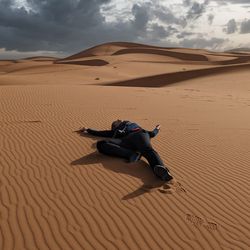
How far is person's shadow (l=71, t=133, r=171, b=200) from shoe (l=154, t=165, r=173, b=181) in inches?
3.6

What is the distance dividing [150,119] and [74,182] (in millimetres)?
5834

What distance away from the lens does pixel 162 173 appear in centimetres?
630

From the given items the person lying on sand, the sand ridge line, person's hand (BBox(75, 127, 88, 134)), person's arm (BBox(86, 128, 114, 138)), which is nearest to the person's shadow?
the person lying on sand

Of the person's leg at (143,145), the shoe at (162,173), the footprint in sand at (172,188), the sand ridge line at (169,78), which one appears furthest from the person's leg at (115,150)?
the sand ridge line at (169,78)

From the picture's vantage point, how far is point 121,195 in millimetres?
5816

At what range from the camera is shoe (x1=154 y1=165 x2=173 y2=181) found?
6.28 m

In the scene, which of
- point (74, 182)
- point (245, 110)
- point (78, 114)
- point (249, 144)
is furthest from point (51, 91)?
point (74, 182)

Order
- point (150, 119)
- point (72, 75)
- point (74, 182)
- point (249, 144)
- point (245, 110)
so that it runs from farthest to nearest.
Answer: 1. point (72, 75)
2. point (245, 110)
3. point (150, 119)
4. point (249, 144)
5. point (74, 182)

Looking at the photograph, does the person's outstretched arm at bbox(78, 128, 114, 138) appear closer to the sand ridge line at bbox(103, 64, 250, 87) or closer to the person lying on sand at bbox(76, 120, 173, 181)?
the person lying on sand at bbox(76, 120, 173, 181)

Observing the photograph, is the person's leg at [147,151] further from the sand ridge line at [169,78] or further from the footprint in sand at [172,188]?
the sand ridge line at [169,78]

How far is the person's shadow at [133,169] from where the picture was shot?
6.07m

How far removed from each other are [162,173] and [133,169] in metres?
0.72

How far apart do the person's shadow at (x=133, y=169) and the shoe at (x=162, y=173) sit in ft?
0.30

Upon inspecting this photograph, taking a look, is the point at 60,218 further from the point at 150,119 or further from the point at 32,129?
the point at 150,119
